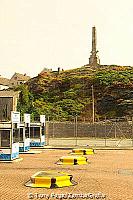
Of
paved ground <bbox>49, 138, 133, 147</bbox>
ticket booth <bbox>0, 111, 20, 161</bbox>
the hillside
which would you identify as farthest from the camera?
the hillside

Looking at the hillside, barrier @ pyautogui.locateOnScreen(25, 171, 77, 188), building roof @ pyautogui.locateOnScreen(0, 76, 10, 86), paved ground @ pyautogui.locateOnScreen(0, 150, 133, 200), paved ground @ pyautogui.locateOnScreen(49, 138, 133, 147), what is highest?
building roof @ pyautogui.locateOnScreen(0, 76, 10, 86)

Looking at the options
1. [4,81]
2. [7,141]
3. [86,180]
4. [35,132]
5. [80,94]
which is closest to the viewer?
[86,180]

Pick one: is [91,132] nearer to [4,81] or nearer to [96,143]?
[96,143]

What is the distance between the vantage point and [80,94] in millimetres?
86438

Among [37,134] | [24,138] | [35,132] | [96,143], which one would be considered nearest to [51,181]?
[24,138]

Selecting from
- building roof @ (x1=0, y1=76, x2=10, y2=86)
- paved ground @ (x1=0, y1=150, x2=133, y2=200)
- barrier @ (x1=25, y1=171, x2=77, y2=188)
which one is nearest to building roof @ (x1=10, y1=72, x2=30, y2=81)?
building roof @ (x1=0, y1=76, x2=10, y2=86)

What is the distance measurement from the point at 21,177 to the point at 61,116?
5581 cm

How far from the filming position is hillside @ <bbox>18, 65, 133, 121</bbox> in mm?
76125

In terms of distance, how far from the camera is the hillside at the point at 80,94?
76.1 metres

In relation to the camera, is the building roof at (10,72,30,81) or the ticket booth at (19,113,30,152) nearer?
the ticket booth at (19,113,30,152)

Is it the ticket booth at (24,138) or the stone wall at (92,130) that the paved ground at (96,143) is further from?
the ticket booth at (24,138)

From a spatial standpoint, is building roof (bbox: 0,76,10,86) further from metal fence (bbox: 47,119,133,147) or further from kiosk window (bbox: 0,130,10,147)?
kiosk window (bbox: 0,130,10,147)

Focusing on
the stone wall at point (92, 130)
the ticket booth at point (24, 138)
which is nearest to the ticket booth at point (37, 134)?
the ticket booth at point (24, 138)

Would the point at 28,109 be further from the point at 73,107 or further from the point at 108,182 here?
the point at 108,182
